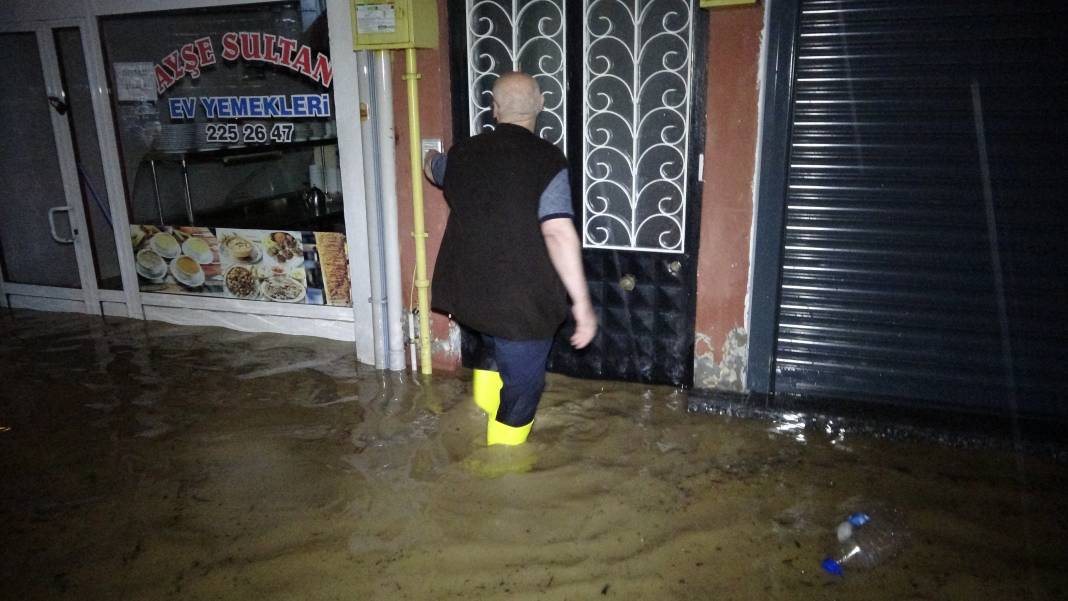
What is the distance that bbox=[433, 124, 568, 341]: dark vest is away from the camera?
3469 mm


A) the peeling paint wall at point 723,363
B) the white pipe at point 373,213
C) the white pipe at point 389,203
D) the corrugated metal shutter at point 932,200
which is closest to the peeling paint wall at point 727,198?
the peeling paint wall at point 723,363

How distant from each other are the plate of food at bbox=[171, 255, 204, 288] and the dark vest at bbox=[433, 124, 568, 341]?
379cm

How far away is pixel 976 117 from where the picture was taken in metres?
3.95

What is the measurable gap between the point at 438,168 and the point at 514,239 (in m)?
0.74

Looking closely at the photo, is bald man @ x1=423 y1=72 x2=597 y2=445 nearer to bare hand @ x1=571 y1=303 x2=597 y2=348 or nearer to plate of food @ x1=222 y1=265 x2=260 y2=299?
bare hand @ x1=571 y1=303 x2=597 y2=348

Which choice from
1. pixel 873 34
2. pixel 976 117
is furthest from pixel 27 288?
pixel 976 117

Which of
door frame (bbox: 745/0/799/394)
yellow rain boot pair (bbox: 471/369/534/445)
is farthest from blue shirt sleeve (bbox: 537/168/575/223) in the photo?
door frame (bbox: 745/0/799/394)

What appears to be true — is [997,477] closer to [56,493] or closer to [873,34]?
[873,34]

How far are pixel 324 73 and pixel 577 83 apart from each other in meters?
2.10

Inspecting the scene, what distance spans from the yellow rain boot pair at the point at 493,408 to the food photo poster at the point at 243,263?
2180mm

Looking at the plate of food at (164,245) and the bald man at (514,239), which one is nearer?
the bald man at (514,239)

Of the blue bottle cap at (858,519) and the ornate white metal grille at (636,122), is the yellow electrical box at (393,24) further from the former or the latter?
the blue bottle cap at (858,519)

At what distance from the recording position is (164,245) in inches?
257

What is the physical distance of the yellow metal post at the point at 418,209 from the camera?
4730 millimetres
